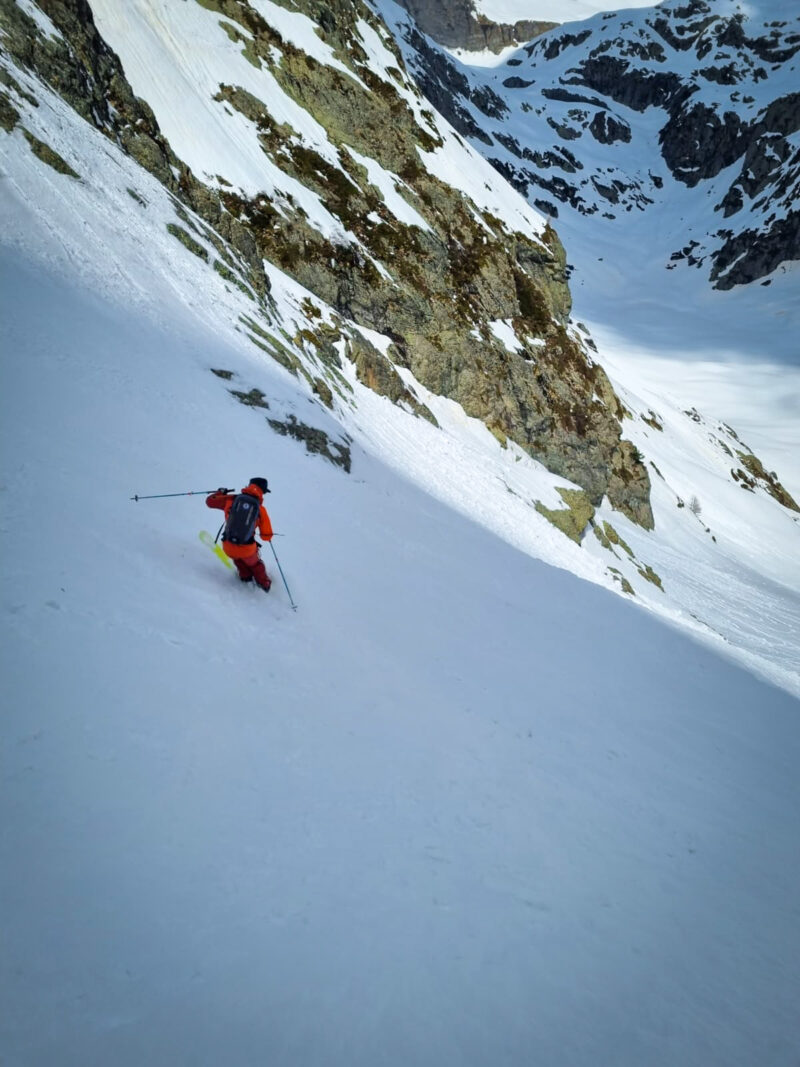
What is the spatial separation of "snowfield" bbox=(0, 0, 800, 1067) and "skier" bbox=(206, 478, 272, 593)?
0.30 meters

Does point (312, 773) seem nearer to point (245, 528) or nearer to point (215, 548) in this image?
point (245, 528)

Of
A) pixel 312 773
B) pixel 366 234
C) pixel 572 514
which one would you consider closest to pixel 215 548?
pixel 312 773

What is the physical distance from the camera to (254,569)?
7.78m

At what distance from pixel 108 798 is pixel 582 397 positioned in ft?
154

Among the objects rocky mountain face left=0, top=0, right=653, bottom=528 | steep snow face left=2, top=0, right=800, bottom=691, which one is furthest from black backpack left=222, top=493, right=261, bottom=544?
rocky mountain face left=0, top=0, right=653, bottom=528

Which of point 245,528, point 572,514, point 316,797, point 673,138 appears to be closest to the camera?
point 316,797

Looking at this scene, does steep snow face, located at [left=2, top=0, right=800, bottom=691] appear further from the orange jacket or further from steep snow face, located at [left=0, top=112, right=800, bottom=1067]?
the orange jacket

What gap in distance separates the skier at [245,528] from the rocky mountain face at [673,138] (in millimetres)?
134209

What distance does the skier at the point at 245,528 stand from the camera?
24.4 ft

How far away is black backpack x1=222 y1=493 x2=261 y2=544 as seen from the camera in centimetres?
741

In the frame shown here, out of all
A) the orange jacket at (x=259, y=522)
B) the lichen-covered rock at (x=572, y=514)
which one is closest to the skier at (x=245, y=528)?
the orange jacket at (x=259, y=522)

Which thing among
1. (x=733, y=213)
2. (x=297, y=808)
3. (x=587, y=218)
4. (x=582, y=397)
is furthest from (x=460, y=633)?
(x=733, y=213)

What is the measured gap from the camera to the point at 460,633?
1038 centimetres

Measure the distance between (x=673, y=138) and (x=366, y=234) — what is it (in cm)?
19073
